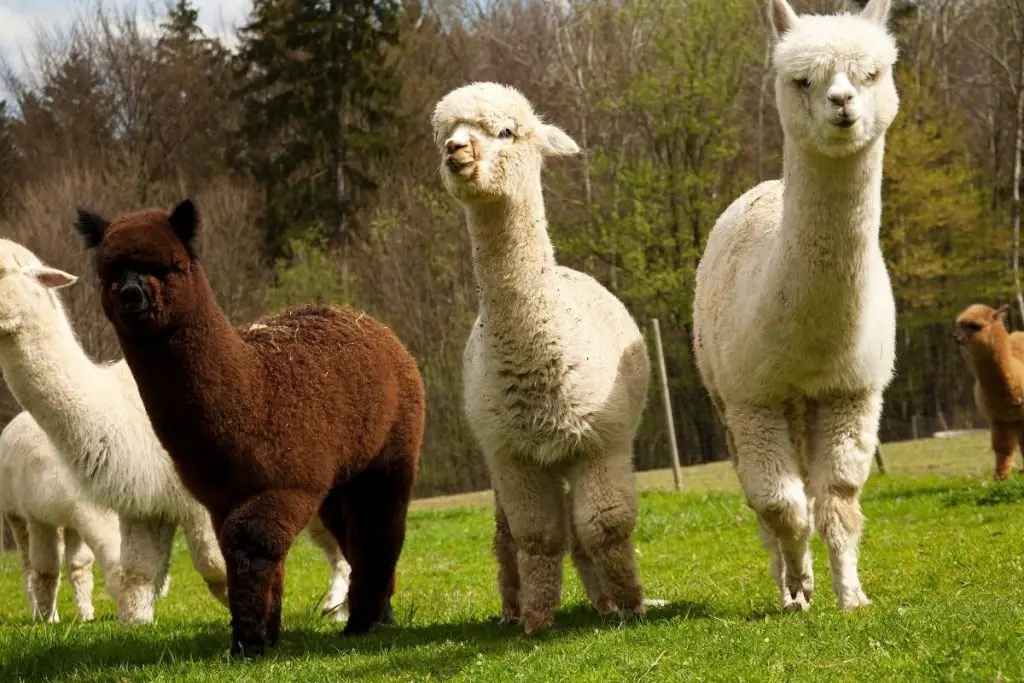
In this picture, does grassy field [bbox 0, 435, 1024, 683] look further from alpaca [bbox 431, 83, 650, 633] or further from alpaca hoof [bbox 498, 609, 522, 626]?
alpaca [bbox 431, 83, 650, 633]

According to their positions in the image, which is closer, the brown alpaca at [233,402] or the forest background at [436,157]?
the brown alpaca at [233,402]

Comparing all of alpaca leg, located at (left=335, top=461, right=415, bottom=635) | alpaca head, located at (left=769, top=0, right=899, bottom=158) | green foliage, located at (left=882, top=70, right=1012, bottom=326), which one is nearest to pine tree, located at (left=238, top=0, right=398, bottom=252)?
green foliage, located at (left=882, top=70, right=1012, bottom=326)

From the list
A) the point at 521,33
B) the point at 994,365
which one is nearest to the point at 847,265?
the point at 994,365

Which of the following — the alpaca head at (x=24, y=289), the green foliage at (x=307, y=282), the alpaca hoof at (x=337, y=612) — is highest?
the green foliage at (x=307, y=282)

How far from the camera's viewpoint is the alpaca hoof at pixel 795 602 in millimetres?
6191

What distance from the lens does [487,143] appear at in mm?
5824

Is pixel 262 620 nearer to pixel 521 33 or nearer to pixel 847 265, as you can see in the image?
pixel 847 265

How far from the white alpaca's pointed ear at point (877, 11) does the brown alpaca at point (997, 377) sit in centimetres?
763

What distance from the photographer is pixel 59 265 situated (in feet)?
74.0

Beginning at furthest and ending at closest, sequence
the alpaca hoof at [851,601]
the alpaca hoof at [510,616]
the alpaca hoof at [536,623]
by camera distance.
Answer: the alpaca hoof at [510,616] → the alpaca hoof at [536,623] → the alpaca hoof at [851,601]

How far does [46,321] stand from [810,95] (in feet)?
16.0

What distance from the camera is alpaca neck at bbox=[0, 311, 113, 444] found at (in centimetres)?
779

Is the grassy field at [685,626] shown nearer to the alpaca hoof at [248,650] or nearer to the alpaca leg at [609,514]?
the alpaca hoof at [248,650]

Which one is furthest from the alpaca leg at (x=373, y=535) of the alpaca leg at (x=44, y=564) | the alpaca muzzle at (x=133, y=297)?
the alpaca leg at (x=44, y=564)
